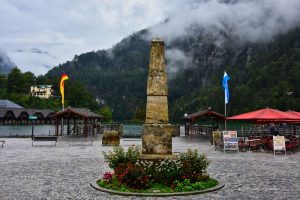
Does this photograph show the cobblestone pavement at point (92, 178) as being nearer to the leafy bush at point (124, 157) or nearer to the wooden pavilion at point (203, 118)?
the leafy bush at point (124, 157)

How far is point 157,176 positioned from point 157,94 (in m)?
2.45

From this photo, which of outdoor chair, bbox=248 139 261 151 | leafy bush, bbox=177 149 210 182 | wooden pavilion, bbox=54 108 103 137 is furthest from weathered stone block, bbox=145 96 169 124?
wooden pavilion, bbox=54 108 103 137

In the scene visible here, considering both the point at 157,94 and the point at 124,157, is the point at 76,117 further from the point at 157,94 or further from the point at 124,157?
the point at 157,94

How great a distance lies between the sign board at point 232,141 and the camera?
23578 mm

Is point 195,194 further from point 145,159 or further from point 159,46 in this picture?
point 159,46

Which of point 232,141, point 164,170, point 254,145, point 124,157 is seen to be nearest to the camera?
point 164,170

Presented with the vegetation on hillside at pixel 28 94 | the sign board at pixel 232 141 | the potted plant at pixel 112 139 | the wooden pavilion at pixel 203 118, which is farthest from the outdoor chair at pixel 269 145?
the vegetation on hillside at pixel 28 94

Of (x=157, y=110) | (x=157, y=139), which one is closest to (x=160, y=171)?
(x=157, y=139)

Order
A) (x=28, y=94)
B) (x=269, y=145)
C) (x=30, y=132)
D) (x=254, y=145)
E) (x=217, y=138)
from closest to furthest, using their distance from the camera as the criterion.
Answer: (x=254, y=145) → (x=269, y=145) → (x=217, y=138) → (x=30, y=132) → (x=28, y=94)

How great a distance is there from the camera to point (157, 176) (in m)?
10.9

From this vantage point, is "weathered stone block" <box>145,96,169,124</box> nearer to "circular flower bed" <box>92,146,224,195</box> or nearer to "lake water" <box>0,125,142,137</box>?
"circular flower bed" <box>92,146,224,195</box>

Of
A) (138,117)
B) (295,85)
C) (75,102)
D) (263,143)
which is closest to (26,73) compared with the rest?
(75,102)

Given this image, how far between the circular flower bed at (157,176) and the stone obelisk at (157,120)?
39 centimetres

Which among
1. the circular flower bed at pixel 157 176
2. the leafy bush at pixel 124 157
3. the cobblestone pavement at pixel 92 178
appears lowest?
the cobblestone pavement at pixel 92 178
